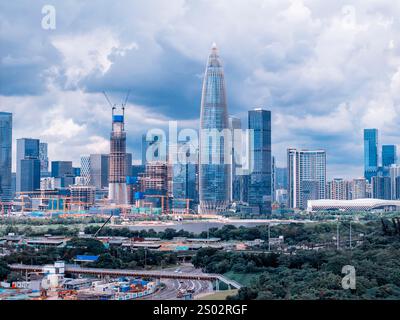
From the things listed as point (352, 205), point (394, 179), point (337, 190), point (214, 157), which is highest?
point (214, 157)

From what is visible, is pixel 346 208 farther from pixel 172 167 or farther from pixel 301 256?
pixel 301 256

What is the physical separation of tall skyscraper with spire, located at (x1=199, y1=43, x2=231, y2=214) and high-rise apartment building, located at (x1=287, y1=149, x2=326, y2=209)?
89.5 inches

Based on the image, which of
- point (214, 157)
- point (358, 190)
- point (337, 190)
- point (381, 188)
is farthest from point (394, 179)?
point (214, 157)

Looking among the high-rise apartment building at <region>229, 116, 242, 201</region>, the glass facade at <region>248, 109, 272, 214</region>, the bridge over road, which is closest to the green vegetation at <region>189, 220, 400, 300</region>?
the bridge over road

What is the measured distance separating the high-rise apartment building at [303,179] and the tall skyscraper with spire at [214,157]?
2.27m

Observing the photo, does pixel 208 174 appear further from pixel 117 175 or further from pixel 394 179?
pixel 394 179

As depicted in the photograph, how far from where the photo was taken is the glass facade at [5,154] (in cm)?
413

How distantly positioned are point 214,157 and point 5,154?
697cm

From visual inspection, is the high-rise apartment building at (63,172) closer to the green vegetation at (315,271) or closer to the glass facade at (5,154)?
the glass facade at (5,154)

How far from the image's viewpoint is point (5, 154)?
17.3ft

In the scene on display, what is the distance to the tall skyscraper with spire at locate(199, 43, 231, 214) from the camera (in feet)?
36.6

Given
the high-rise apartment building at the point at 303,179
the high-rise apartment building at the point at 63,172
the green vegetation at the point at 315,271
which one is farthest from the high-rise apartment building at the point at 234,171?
the green vegetation at the point at 315,271
